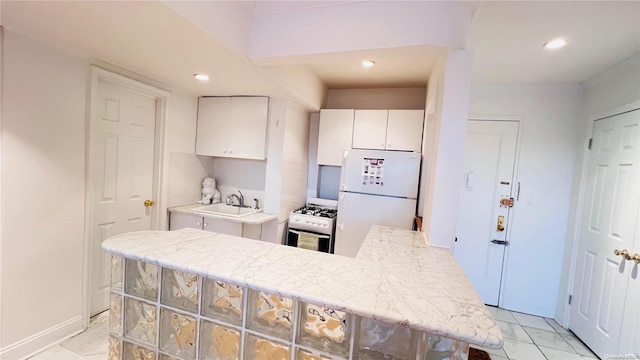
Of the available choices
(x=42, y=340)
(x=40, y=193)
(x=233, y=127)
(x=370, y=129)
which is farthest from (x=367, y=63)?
(x=42, y=340)

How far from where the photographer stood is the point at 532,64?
2.15m

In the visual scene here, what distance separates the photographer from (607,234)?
2146 mm

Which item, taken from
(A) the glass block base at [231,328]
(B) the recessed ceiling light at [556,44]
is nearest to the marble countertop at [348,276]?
(A) the glass block base at [231,328]

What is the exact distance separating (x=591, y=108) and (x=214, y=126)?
12.2 feet

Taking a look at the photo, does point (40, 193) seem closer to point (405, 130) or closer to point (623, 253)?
point (405, 130)

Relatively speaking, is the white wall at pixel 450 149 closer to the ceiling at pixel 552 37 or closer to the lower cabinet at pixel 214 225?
the ceiling at pixel 552 37

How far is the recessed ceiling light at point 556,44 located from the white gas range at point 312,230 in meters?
2.25

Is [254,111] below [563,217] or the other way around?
the other way around

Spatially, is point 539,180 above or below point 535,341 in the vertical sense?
above

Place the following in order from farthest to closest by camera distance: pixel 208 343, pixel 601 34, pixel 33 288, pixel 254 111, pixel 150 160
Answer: pixel 254 111, pixel 150 160, pixel 33 288, pixel 601 34, pixel 208 343

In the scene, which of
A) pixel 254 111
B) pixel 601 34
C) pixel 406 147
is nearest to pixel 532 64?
pixel 601 34

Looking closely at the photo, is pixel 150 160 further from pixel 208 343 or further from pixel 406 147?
pixel 406 147

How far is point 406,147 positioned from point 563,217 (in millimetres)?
1654

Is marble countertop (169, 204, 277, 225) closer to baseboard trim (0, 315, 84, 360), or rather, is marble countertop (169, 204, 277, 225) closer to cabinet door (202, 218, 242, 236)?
cabinet door (202, 218, 242, 236)
